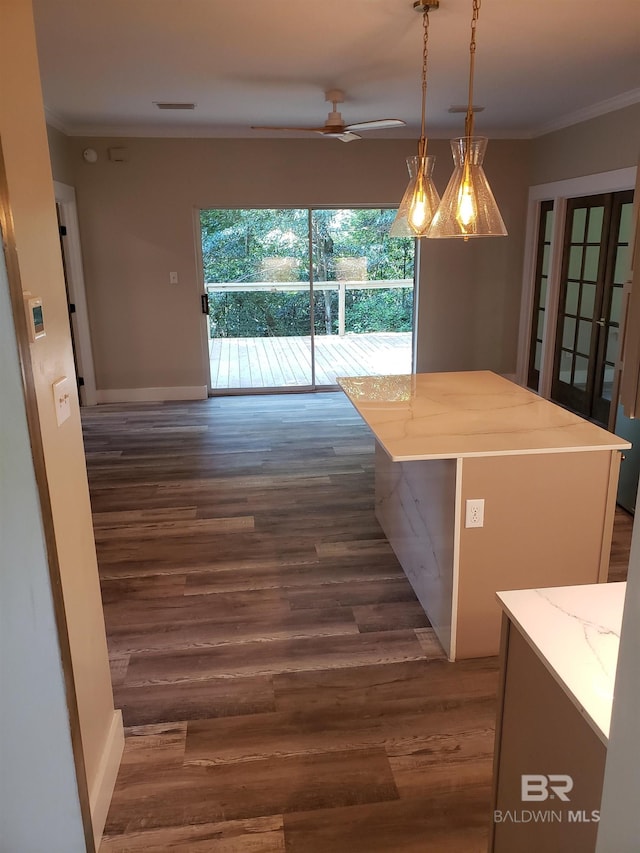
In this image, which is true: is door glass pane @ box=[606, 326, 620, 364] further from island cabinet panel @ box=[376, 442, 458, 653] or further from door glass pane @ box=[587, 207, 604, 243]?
island cabinet panel @ box=[376, 442, 458, 653]

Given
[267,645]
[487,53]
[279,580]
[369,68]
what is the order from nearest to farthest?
[267,645] < [279,580] < [487,53] < [369,68]

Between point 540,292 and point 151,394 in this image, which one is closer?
point 540,292

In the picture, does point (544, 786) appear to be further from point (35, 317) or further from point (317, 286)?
point (317, 286)

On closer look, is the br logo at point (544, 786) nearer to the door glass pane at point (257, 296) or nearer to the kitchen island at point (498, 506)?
the kitchen island at point (498, 506)

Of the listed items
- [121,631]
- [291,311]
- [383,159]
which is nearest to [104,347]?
[291,311]

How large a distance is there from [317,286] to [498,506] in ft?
15.2

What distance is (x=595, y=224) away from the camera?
5348 mm

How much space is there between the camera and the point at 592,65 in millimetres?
3934

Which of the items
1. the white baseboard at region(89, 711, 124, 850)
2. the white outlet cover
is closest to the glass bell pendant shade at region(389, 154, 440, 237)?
the white outlet cover

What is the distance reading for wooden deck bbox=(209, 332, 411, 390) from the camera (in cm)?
673

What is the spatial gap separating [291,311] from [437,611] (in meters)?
4.53

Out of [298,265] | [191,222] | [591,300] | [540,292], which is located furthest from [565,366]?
[191,222]

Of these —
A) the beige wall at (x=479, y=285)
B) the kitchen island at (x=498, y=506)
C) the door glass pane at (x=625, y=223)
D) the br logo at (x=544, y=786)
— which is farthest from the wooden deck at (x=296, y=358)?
the br logo at (x=544, y=786)

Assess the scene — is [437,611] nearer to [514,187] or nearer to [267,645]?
[267,645]
